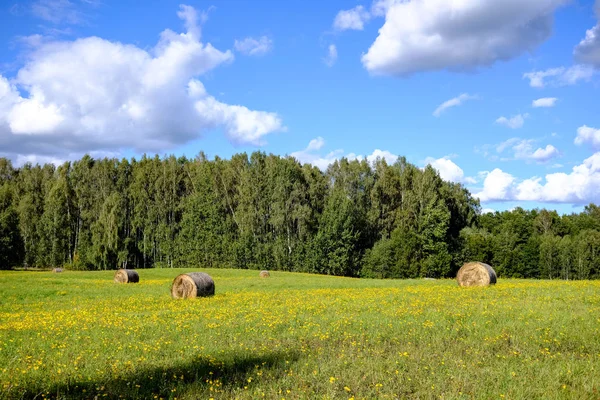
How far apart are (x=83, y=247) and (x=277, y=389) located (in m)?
74.1

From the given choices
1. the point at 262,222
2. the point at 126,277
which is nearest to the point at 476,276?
the point at 126,277

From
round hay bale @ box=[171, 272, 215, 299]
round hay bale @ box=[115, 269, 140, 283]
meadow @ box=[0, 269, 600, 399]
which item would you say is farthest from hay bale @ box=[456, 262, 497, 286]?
round hay bale @ box=[115, 269, 140, 283]

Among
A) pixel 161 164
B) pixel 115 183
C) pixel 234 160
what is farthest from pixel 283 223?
pixel 115 183

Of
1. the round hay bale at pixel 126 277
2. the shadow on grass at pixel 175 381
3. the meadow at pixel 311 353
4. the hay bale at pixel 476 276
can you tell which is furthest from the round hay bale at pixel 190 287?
the hay bale at pixel 476 276

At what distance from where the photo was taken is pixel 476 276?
30.7 metres

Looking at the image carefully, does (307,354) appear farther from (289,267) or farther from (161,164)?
(161,164)

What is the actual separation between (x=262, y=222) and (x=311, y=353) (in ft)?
217

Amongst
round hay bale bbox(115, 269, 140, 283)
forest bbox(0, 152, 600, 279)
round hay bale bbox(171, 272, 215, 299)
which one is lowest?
round hay bale bbox(115, 269, 140, 283)

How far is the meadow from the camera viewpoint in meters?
8.20

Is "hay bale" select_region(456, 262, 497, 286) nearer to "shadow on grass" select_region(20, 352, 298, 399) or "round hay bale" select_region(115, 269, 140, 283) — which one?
"shadow on grass" select_region(20, 352, 298, 399)

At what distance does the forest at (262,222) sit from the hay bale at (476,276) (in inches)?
1491

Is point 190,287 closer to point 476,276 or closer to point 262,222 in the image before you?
point 476,276

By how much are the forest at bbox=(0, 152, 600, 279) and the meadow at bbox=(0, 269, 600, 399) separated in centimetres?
5191

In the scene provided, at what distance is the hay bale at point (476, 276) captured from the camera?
30.2 metres
